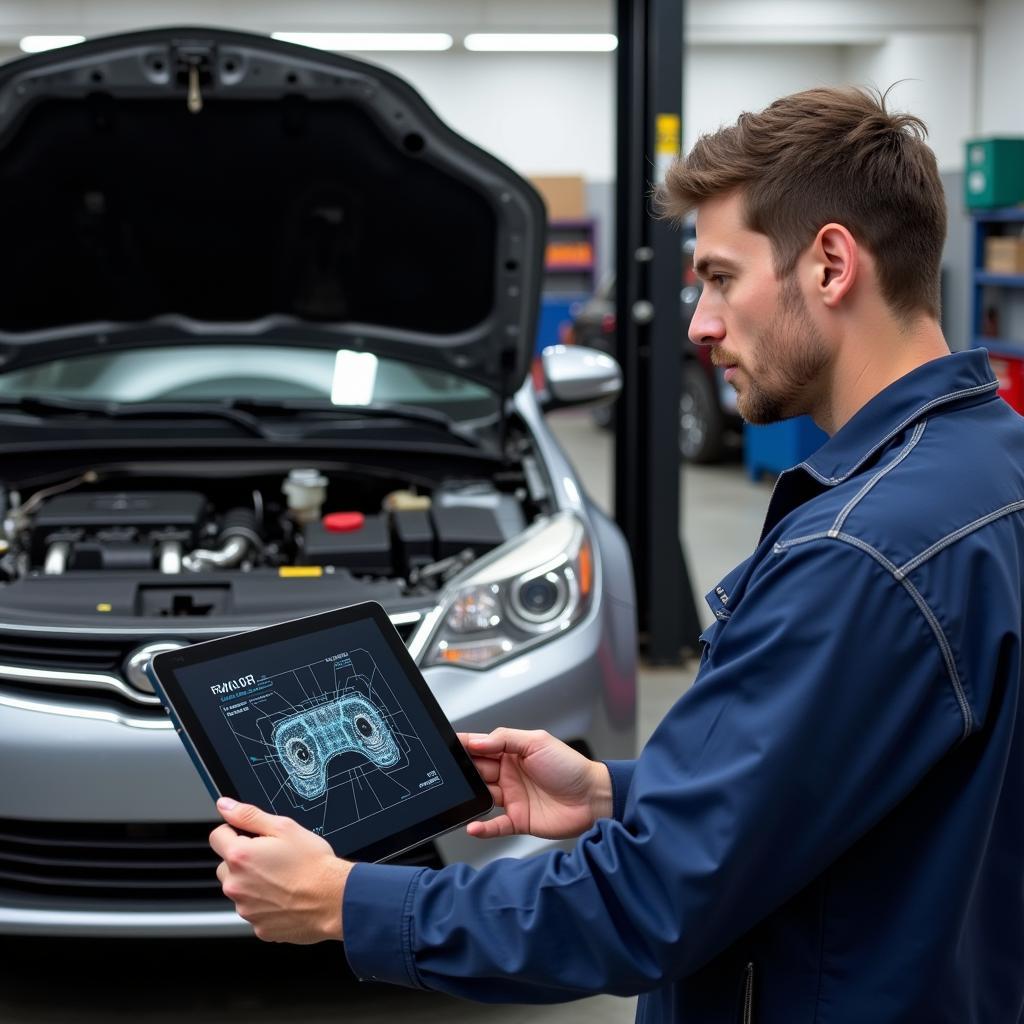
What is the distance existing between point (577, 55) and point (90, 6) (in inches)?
186

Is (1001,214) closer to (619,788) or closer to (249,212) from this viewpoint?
(249,212)

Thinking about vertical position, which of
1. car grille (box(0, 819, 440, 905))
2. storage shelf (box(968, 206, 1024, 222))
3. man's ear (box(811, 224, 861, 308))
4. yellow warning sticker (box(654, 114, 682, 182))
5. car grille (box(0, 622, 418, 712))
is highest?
yellow warning sticker (box(654, 114, 682, 182))

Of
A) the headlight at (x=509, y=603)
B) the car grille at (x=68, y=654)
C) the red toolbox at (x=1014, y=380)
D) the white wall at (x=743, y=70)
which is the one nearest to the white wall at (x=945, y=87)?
the white wall at (x=743, y=70)

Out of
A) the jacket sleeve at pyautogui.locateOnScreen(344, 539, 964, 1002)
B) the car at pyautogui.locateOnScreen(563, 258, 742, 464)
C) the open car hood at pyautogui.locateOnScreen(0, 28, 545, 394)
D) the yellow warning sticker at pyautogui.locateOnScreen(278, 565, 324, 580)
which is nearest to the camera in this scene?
the jacket sleeve at pyautogui.locateOnScreen(344, 539, 964, 1002)

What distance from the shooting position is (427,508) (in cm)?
334

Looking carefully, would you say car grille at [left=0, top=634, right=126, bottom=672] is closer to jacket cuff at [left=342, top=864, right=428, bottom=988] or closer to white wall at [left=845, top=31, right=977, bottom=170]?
jacket cuff at [left=342, top=864, right=428, bottom=988]

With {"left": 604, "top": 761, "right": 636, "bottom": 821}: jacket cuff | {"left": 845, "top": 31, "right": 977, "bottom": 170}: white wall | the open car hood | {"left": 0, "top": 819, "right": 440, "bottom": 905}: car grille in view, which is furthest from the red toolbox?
{"left": 604, "top": 761, "right": 636, "bottom": 821}: jacket cuff

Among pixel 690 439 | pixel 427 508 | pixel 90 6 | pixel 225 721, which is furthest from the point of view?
pixel 90 6

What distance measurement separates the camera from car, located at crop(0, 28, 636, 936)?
8.08ft

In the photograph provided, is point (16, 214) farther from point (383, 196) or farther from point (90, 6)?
point (90, 6)

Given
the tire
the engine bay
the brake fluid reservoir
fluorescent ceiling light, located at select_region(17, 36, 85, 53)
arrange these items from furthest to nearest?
fluorescent ceiling light, located at select_region(17, 36, 85, 53) < the tire < the brake fluid reservoir < the engine bay

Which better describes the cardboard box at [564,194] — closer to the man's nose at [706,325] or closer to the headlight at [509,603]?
the headlight at [509,603]

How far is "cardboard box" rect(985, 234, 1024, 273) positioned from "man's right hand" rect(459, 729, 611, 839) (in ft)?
28.9

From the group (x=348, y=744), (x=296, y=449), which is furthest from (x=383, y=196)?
(x=348, y=744)
